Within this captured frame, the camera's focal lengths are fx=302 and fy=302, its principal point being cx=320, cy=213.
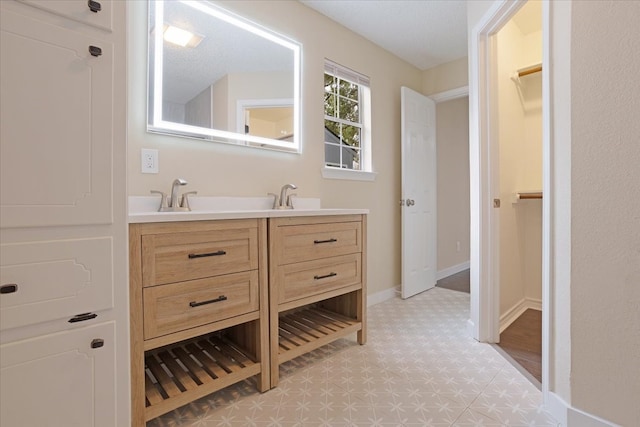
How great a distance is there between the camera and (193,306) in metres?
1.28

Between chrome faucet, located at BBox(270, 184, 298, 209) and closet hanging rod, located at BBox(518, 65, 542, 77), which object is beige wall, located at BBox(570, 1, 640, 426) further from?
chrome faucet, located at BBox(270, 184, 298, 209)

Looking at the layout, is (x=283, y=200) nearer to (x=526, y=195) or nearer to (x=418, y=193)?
(x=418, y=193)

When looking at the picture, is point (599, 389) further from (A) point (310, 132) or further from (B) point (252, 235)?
(A) point (310, 132)

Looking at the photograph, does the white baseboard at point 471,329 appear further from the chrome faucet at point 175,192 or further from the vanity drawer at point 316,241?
the chrome faucet at point 175,192

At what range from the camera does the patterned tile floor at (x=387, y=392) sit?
1.32m

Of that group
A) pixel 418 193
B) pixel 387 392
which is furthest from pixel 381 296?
pixel 387 392

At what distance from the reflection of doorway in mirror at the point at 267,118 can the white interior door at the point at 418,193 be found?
1310mm

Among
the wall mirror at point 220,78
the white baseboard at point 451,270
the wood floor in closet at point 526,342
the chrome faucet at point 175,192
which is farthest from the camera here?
the white baseboard at point 451,270

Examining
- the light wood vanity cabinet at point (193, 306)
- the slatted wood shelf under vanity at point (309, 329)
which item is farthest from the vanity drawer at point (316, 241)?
the slatted wood shelf under vanity at point (309, 329)

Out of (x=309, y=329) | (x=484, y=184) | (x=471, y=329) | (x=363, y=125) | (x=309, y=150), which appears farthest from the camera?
(x=363, y=125)

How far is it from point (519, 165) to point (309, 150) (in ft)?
5.79

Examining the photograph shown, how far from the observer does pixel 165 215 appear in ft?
3.87

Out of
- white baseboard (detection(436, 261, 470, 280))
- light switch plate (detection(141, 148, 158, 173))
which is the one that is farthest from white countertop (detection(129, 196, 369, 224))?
white baseboard (detection(436, 261, 470, 280))

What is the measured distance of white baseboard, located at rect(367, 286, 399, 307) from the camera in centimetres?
284
